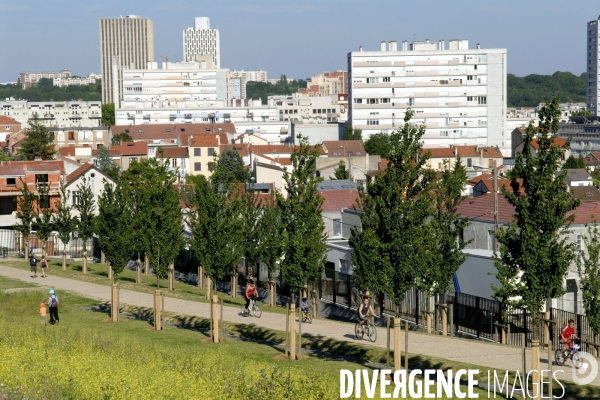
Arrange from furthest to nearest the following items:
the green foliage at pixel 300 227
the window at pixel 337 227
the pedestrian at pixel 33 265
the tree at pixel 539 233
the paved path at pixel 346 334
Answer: the window at pixel 337 227
the pedestrian at pixel 33 265
the green foliage at pixel 300 227
the paved path at pixel 346 334
the tree at pixel 539 233

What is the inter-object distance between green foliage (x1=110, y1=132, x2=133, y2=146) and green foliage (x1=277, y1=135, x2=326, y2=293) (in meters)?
123

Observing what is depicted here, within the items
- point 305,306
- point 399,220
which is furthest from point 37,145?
point 399,220

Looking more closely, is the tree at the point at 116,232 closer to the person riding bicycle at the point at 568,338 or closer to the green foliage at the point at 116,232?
the green foliage at the point at 116,232

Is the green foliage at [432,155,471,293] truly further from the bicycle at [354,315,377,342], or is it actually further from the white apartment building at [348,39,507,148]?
the white apartment building at [348,39,507,148]

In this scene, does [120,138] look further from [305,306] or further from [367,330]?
[367,330]

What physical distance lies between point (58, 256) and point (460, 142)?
119215 millimetres

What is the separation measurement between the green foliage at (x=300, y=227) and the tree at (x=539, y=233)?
6.42m

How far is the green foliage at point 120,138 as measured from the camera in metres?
146

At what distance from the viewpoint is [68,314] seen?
3219cm

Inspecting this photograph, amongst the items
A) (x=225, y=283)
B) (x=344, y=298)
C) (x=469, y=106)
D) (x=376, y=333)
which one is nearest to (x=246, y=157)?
(x=469, y=106)

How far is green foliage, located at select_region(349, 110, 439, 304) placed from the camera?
22.1 metres

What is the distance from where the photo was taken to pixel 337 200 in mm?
53812

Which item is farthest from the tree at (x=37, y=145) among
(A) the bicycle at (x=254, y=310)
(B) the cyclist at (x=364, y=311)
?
(B) the cyclist at (x=364, y=311)

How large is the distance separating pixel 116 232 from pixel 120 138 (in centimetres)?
11394
